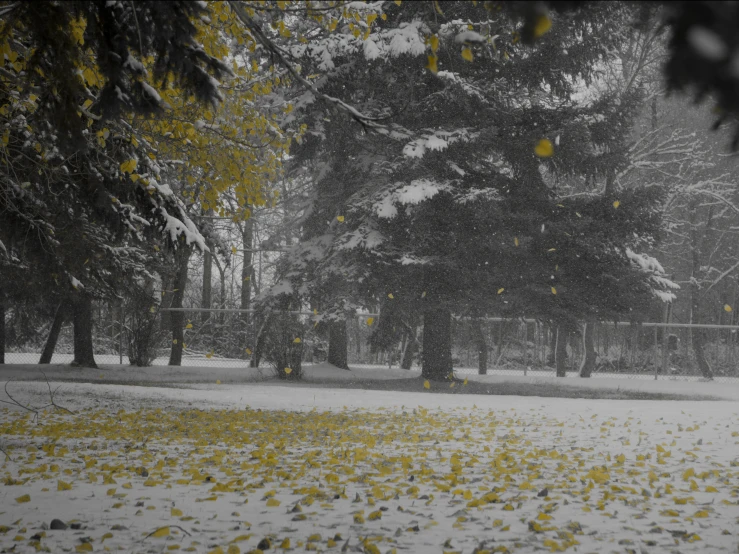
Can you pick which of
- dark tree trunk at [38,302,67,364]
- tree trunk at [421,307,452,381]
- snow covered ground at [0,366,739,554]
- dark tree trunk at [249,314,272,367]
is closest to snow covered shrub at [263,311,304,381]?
dark tree trunk at [249,314,272,367]

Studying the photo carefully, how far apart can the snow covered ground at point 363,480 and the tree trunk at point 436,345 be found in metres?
5.42

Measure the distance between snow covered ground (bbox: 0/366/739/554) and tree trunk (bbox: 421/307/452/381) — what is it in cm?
542

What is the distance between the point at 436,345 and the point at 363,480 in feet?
35.8

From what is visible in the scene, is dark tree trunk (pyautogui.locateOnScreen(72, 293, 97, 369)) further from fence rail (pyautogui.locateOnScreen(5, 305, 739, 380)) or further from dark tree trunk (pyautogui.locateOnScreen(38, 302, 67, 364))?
fence rail (pyautogui.locateOnScreen(5, 305, 739, 380))

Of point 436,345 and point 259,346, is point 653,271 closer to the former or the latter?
point 436,345

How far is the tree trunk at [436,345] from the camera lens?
15766 mm

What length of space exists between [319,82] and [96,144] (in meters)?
7.99

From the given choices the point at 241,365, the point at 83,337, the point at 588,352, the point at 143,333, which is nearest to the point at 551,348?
the point at 588,352

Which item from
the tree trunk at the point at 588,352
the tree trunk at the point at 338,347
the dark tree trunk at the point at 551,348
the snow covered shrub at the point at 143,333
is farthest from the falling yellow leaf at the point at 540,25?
the dark tree trunk at the point at 551,348

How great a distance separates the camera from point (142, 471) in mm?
5273

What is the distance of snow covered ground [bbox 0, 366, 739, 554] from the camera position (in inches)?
A: 143

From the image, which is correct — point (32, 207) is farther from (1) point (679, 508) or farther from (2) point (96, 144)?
(1) point (679, 508)

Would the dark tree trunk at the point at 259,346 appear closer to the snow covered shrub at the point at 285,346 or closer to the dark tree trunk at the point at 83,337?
the snow covered shrub at the point at 285,346

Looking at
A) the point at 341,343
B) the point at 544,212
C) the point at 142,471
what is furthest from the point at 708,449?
the point at 341,343
